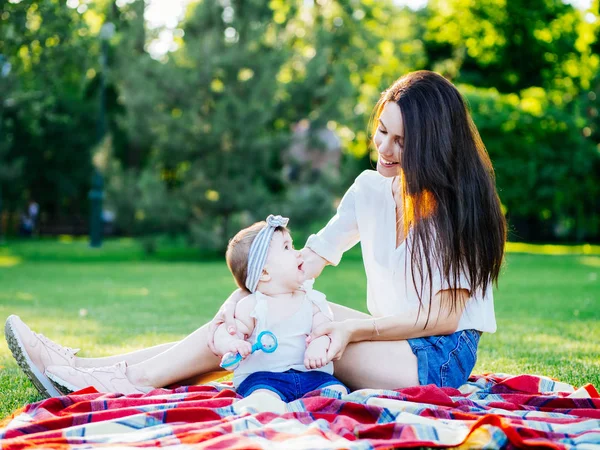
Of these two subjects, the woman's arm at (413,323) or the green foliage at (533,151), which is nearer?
the woman's arm at (413,323)

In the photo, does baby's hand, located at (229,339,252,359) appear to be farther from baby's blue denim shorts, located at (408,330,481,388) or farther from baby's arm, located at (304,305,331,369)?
baby's blue denim shorts, located at (408,330,481,388)

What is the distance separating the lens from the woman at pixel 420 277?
3475mm

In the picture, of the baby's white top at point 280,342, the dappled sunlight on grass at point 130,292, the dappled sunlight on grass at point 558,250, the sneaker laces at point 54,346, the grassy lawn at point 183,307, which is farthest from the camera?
the dappled sunlight on grass at point 558,250

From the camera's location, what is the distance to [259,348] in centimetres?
335

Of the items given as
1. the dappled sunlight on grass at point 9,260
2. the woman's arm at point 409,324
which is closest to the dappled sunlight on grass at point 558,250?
the dappled sunlight on grass at point 9,260

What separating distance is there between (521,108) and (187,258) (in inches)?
451

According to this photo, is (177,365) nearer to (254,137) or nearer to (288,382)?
(288,382)

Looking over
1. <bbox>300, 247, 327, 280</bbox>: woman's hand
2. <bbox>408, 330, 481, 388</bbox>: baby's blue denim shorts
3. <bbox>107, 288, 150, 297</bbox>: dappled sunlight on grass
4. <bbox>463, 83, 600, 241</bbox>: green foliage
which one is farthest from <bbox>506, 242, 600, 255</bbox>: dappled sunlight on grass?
<bbox>408, 330, 481, 388</bbox>: baby's blue denim shorts

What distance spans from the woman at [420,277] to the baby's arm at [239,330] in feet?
0.14

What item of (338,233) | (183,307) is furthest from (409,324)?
(183,307)

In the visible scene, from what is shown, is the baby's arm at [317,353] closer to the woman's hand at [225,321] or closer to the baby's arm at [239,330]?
the baby's arm at [239,330]

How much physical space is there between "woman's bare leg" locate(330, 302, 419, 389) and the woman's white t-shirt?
0.61 ft

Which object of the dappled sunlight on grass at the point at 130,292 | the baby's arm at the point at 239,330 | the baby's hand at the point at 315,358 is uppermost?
the baby's arm at the point at 239,330

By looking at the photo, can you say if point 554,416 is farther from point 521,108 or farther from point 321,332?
point 521,108
